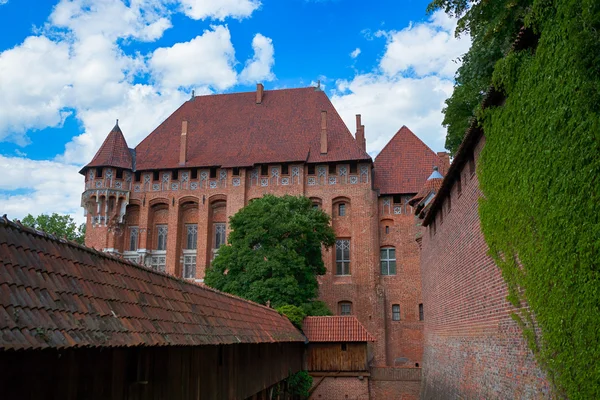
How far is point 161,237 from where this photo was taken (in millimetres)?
34375

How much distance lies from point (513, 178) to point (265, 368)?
8240mm

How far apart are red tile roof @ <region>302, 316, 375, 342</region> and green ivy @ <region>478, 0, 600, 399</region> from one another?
13545mm

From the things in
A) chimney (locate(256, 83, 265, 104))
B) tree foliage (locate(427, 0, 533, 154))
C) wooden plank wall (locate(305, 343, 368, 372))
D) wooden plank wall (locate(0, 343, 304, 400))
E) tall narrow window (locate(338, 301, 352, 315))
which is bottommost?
wooden plank wall (locate(305, 343, 368, 372))

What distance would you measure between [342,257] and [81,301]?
2751cm

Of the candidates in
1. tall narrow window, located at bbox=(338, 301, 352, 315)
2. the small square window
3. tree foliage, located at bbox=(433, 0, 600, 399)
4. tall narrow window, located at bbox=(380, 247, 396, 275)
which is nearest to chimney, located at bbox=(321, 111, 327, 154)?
the small square window

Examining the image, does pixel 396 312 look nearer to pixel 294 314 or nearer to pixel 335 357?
pixel 335 357

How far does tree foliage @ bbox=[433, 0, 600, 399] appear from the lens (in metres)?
5.97

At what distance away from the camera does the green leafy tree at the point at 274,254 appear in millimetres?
24188

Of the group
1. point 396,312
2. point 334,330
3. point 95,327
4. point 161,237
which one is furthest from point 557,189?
point 161,237

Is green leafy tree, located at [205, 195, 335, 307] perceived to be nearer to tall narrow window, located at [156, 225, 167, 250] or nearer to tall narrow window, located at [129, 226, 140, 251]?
tall narrow window, located at [156, 225, 167, 250]

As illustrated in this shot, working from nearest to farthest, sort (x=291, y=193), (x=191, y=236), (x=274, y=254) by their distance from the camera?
(x=274, y=254) → (x=291, y=193) → (x=191, y=236)

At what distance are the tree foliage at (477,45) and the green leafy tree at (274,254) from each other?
975cm

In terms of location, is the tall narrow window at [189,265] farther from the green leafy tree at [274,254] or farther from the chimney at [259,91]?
the chimney at [259,91]

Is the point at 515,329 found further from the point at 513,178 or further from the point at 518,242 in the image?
the point at 513,178
